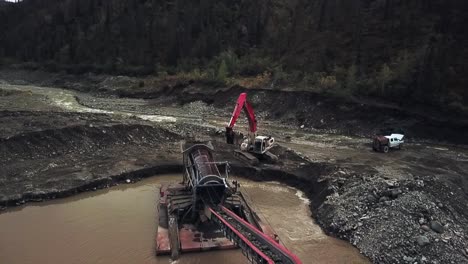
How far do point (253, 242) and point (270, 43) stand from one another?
53573mm

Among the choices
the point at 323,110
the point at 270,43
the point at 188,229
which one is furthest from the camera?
the point at 270,43

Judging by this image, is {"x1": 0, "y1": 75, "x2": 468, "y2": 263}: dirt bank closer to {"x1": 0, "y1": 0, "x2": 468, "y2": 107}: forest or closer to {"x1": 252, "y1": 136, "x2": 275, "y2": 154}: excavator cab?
{"x1": 252, "y1": 136, "x2": 275, "y2": 154}: excavator cab

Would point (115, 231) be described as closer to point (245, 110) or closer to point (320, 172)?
point (245, 110)

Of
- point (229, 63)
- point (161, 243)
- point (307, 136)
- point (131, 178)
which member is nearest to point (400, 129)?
point (307, 136)

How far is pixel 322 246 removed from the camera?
16281mm

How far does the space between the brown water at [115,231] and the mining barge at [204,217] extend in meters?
0.56

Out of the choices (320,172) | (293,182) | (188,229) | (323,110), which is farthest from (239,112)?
(323,110)

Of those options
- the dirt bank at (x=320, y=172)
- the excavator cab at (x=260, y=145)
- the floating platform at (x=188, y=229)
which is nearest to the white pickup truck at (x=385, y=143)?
the dirt bank at (x=320, y=172)

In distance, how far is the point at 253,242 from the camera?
42.6ft

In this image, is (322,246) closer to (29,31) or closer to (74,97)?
(74,97)

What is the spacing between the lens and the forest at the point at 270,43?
38.2 m

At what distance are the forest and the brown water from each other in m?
22.5

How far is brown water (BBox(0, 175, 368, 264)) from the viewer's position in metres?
14.9

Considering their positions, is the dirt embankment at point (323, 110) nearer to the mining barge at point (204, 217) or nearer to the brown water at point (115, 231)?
the brown water at point (115, 231)
